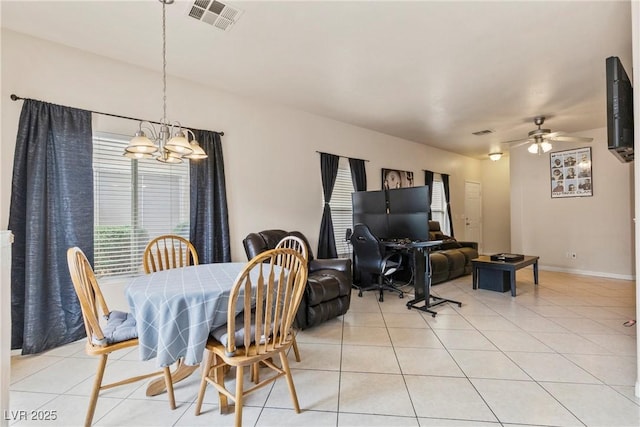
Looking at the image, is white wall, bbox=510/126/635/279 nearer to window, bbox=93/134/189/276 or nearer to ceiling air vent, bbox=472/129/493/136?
ceiling air vent, bbox=472/129/493/136

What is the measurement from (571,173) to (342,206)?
15.0 ft

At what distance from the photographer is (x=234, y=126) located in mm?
3613

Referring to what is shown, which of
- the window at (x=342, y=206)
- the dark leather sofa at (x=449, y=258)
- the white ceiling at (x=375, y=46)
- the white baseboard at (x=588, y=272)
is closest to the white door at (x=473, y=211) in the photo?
the white baseboard at (x=588, y=272)

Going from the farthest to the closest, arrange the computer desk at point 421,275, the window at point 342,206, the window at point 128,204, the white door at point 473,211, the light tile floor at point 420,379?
the white door at point 473,211, the window at point 342,206, the computer desk at point 421,275, the window at point 128,204, the light tile floor at point 420,379

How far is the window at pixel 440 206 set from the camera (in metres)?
6.59

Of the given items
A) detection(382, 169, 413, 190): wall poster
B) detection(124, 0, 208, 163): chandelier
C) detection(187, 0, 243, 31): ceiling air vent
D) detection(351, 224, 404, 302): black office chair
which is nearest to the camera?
detection(124, 0, 208, 163): chandelier

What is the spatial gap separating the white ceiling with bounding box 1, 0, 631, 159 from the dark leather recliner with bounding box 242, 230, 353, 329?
1902 mm

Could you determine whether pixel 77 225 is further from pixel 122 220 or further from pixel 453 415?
pixel 453 415

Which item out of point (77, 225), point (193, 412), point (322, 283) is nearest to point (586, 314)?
point (322, 283)

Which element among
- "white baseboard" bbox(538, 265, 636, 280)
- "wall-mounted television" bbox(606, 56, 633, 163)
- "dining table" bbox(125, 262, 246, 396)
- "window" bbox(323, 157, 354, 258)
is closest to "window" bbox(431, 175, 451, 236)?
"white baseboard" bbox(538, 265, 636, 280)

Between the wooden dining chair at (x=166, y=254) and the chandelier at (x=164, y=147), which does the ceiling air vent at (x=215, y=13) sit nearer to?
the chandelier at (x=164, y=147)

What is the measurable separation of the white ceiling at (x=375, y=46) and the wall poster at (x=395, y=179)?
5.44 feet

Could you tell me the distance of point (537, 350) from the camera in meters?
2.38

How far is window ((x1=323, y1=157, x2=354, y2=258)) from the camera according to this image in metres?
4.85
